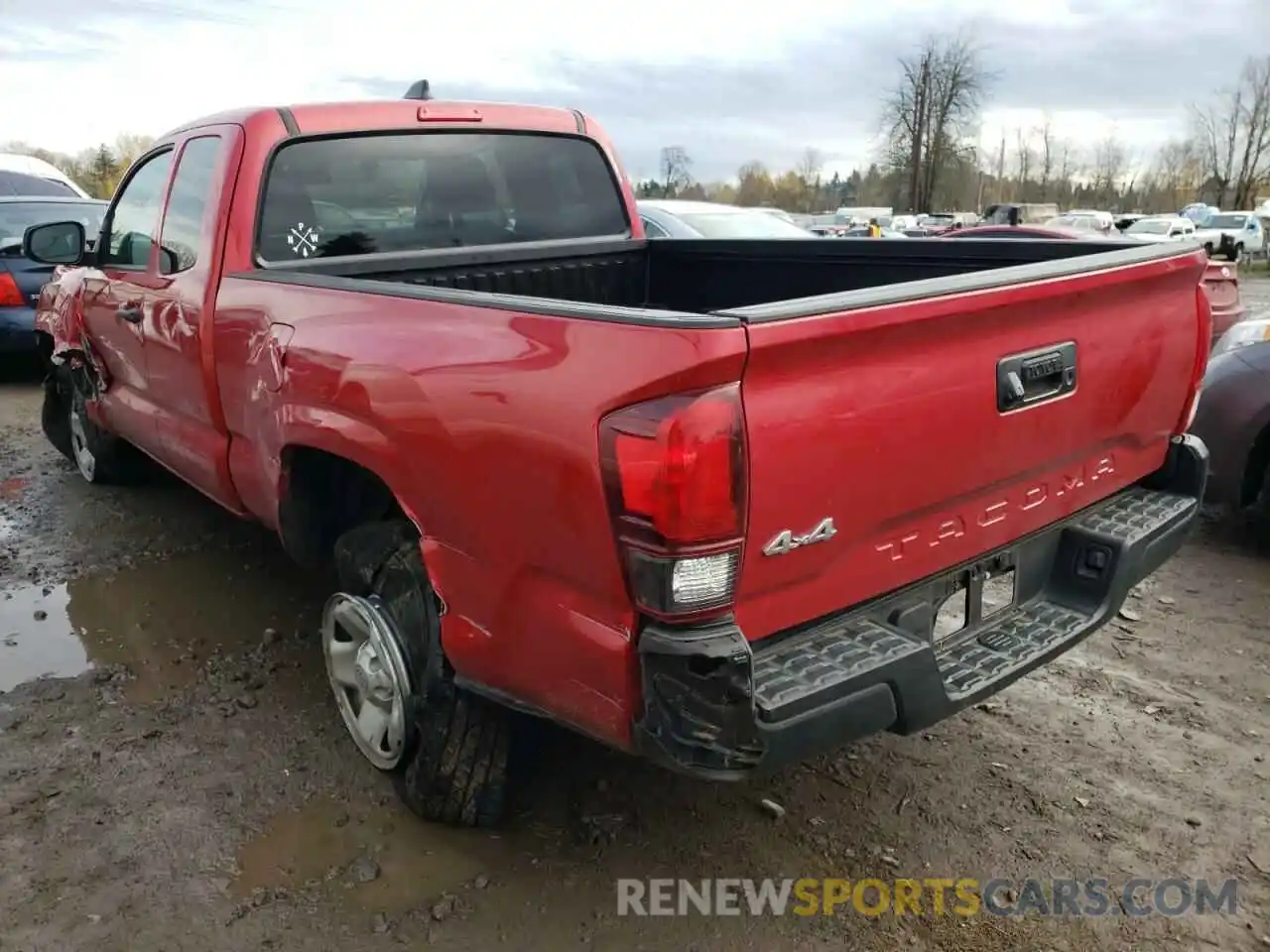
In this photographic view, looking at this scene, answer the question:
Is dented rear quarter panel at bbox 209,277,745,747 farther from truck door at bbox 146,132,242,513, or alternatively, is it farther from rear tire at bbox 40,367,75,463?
rear tire at bbox 40,367,75,463

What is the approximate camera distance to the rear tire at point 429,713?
2625 millimetres

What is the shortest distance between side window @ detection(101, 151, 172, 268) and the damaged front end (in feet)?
10.7

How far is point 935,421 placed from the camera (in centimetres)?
225

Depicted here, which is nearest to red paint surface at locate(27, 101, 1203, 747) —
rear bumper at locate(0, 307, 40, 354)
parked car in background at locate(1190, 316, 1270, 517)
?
parked car in background at locate(1190, 316, 1270, 517)

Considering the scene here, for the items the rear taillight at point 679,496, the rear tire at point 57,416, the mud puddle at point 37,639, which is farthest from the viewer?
the rear tire at point 57,416

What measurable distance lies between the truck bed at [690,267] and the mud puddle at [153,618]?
151 centimetres

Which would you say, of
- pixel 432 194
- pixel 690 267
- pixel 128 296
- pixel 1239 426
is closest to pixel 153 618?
pixel 128 296

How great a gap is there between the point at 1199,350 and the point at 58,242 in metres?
4.91

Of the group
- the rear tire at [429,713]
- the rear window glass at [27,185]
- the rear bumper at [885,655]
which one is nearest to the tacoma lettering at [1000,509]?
the rear bumper at [885,655]

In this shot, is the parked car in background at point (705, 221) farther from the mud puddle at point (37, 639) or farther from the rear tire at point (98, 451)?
the mud puddle at point (37, 639)

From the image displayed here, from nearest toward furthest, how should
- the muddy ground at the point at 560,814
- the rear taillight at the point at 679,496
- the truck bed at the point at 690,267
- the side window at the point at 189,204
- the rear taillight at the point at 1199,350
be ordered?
the rear taillight at the point at 679,496, the muddy ground at the point at 560,814, the rear taillight at the point at 1199,350, the truck bed at the point at 690,267, the side window at the point at 189,204

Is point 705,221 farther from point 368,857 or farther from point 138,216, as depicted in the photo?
point 368,857

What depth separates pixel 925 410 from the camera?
7.31 ft

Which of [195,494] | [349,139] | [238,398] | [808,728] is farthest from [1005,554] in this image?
[195,494]
